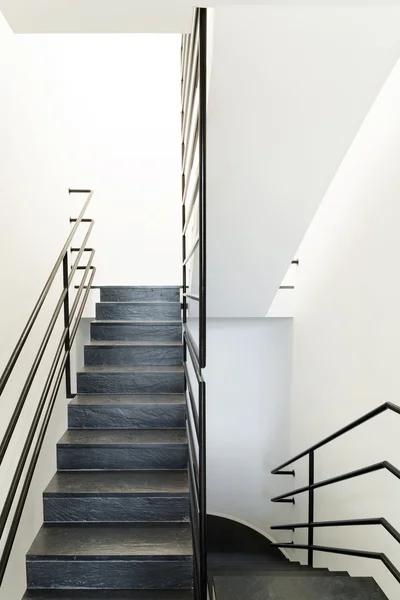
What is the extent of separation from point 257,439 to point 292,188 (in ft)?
9.79

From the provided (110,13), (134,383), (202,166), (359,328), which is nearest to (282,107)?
(202,166)

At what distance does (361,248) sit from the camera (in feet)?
8.34

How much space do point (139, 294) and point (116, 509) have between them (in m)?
1.93

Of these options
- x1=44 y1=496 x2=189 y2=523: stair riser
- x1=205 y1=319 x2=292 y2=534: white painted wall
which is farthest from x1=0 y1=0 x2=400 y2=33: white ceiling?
x1=205 y1=319 x2=292 y2=534: white painted wall

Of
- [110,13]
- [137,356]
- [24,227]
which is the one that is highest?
[110,13]

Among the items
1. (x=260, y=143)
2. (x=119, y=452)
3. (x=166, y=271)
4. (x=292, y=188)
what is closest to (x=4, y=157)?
(x=260, y=143)

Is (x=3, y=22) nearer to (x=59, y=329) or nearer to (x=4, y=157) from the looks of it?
(x=4, y=157)

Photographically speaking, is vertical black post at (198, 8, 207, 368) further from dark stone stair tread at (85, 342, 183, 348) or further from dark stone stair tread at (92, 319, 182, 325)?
dark stone stair tread at (92, 319, 182, 325)

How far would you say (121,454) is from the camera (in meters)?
2.45

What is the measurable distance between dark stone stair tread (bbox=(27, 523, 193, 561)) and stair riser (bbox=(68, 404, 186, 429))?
23.2 inches

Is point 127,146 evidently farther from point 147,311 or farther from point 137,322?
point 137,322

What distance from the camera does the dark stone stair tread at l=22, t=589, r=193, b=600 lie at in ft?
6.29

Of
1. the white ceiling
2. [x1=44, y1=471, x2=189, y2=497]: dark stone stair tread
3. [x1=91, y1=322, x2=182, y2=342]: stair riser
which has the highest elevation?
the white ceiling

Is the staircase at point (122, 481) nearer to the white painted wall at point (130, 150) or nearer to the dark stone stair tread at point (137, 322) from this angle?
the dark stone stair tread at point (137, 322)
